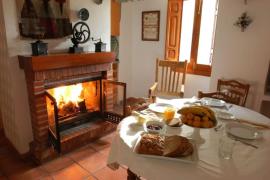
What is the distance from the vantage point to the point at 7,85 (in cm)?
224

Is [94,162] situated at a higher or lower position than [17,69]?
lower

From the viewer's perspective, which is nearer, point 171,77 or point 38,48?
point 38,48

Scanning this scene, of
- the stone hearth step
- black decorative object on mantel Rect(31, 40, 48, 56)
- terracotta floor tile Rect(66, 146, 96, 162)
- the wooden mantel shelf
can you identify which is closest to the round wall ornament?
the wooden mantel shelf

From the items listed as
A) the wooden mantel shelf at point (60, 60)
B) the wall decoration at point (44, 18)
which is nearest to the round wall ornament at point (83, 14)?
the wall decoration at point (44, 18)

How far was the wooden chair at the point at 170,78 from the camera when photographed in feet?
9.55

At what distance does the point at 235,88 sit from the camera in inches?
98.8

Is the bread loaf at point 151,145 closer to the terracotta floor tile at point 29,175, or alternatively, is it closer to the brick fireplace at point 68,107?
the brick fireplace at point 68,107

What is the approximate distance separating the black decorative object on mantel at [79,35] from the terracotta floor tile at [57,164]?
1.24 m

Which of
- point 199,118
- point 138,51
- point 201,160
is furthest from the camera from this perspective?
point 138,51

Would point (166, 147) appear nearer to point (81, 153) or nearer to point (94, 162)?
point (94, 162)

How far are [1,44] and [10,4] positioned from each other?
431 mm

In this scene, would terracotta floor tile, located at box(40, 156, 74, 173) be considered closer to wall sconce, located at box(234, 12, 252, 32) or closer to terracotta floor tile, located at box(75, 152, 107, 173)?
terracotta floor tile, located at box(75, 152, 107, 173)

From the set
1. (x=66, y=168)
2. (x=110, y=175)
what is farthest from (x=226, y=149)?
(x=66, y=168)

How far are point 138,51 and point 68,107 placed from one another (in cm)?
178
